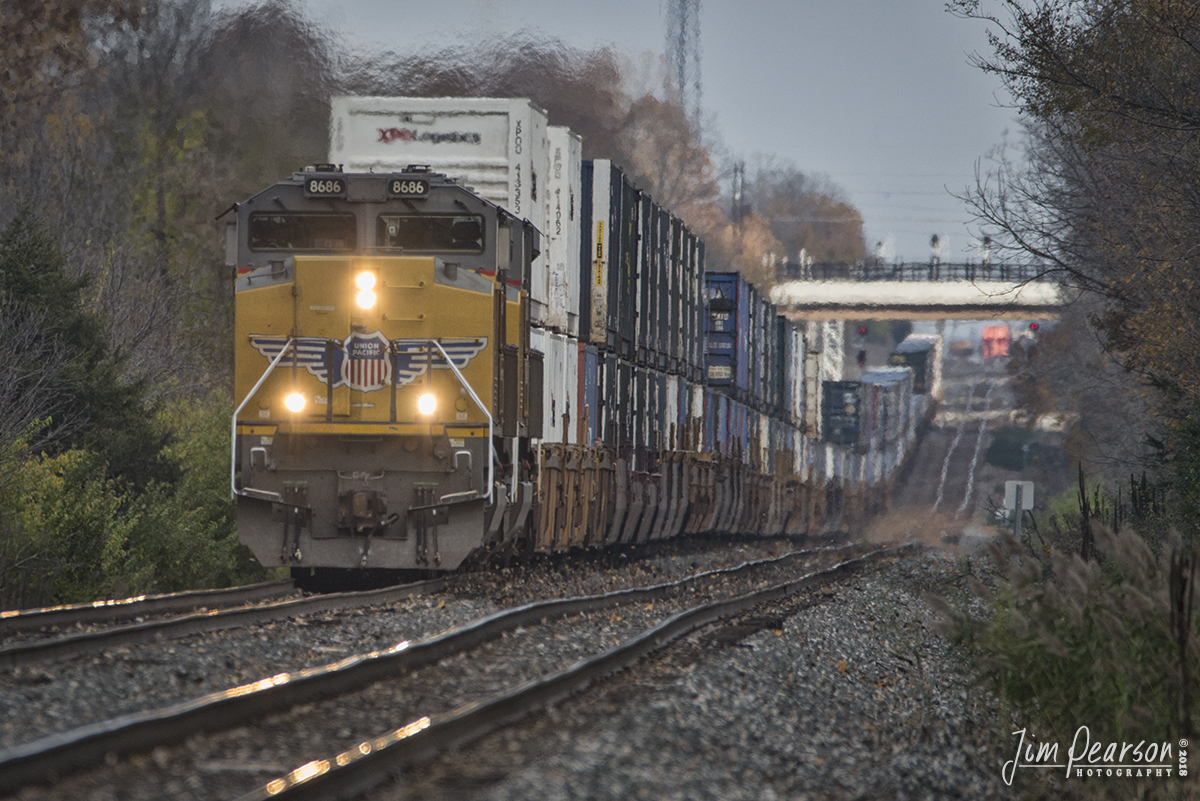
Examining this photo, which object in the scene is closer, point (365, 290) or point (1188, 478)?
point (365, 290)

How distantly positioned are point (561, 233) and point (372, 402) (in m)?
4.71

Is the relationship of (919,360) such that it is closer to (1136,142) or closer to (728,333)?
(728,333)

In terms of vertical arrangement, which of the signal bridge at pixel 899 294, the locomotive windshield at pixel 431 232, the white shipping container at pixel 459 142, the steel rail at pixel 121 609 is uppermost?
the signal bridge at pixel 899 294

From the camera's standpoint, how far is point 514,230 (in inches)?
496

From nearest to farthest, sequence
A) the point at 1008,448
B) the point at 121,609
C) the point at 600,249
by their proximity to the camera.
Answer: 1. the point at 121,609
2. the point at 600,249
3. the point at 1008,448

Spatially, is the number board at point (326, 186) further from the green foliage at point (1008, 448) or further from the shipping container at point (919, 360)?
the shipping container at point (919, 360)

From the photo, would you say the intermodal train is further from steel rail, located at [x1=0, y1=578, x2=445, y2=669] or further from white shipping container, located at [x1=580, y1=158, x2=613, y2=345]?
white shipping container, located at [x1=580, y1=158, x2=613, y2=345]

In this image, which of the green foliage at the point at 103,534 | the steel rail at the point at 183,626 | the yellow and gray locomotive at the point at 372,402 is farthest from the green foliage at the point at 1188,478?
the green foliage at the point at 103,534

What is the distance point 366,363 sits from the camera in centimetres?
1209

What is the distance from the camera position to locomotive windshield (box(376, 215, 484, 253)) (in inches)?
482

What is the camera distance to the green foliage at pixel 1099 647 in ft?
21.4

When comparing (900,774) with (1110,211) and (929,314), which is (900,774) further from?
(929,314)

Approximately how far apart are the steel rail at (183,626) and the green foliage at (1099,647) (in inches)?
184

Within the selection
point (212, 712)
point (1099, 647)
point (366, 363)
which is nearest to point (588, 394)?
point (366, 363)
